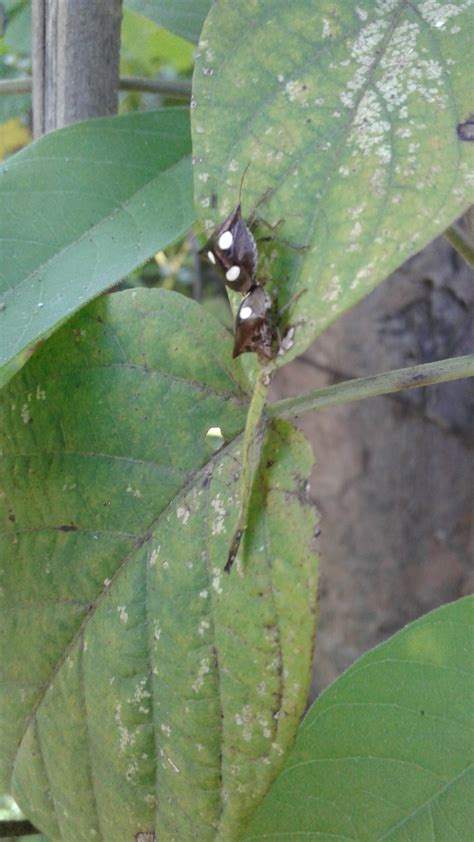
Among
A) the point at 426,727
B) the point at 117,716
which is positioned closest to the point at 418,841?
the point at 426,727

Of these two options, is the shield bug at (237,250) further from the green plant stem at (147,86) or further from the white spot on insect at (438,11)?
the green plant stem at (147,86)

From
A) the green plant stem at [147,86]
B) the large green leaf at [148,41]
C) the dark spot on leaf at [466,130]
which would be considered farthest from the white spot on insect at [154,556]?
the large green leaf at [148,41]

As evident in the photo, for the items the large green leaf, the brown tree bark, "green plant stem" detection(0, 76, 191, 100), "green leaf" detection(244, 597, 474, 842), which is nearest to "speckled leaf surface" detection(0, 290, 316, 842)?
"green leaf" detection(244, 597, 474, 842)

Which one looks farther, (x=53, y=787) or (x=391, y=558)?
(x=391, y=558)

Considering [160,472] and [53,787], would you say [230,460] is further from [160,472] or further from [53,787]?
[53,787]

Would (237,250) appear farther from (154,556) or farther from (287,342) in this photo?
(154,556)

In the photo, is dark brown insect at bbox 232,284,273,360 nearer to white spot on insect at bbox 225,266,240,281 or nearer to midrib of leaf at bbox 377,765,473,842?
white spot on insect at bbox 225,266,240,281
